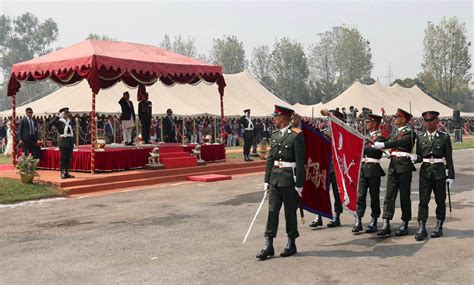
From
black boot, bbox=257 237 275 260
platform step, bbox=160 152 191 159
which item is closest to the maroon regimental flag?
black boot, bbox=257 237 275 260

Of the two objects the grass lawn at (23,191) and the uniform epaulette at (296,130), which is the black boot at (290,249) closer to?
the uniform epaulette at (296,130)

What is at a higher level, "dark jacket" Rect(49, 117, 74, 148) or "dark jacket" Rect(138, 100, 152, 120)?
"dark jacket" Rect(138, 100, 152, 120)

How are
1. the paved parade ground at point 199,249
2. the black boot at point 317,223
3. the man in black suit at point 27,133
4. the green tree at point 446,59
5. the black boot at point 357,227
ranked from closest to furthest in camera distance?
1. the paved parade ground at point 199,249
2. the black boot at point 357,227
3. the black boot at point 317,223
4. the man in black suit at point 27,133
5. the green tree at point 446,59

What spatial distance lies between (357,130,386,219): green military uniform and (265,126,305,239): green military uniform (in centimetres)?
170

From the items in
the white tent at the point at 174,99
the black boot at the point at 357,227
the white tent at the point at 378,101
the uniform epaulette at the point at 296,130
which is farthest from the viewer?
the white tent at the point at 378,101

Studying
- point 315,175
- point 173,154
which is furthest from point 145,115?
point 315,175

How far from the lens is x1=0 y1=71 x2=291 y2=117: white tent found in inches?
1188

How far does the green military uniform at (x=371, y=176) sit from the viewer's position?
324 inches

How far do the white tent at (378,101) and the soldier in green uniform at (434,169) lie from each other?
34.9 meters

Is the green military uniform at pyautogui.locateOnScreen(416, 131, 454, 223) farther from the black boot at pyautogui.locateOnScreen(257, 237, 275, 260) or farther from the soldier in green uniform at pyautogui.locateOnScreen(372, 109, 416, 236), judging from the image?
the black boot at pyautogui.locateOnScreen(257, 237, 275, 260)

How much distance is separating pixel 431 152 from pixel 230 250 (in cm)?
336

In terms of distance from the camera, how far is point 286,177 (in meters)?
6.90

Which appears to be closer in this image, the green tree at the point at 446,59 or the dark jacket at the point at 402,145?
the dark jacket at the point at 402,145

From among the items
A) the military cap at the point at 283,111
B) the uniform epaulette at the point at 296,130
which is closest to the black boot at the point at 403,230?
the uniform epaulette at the point at 296,130
